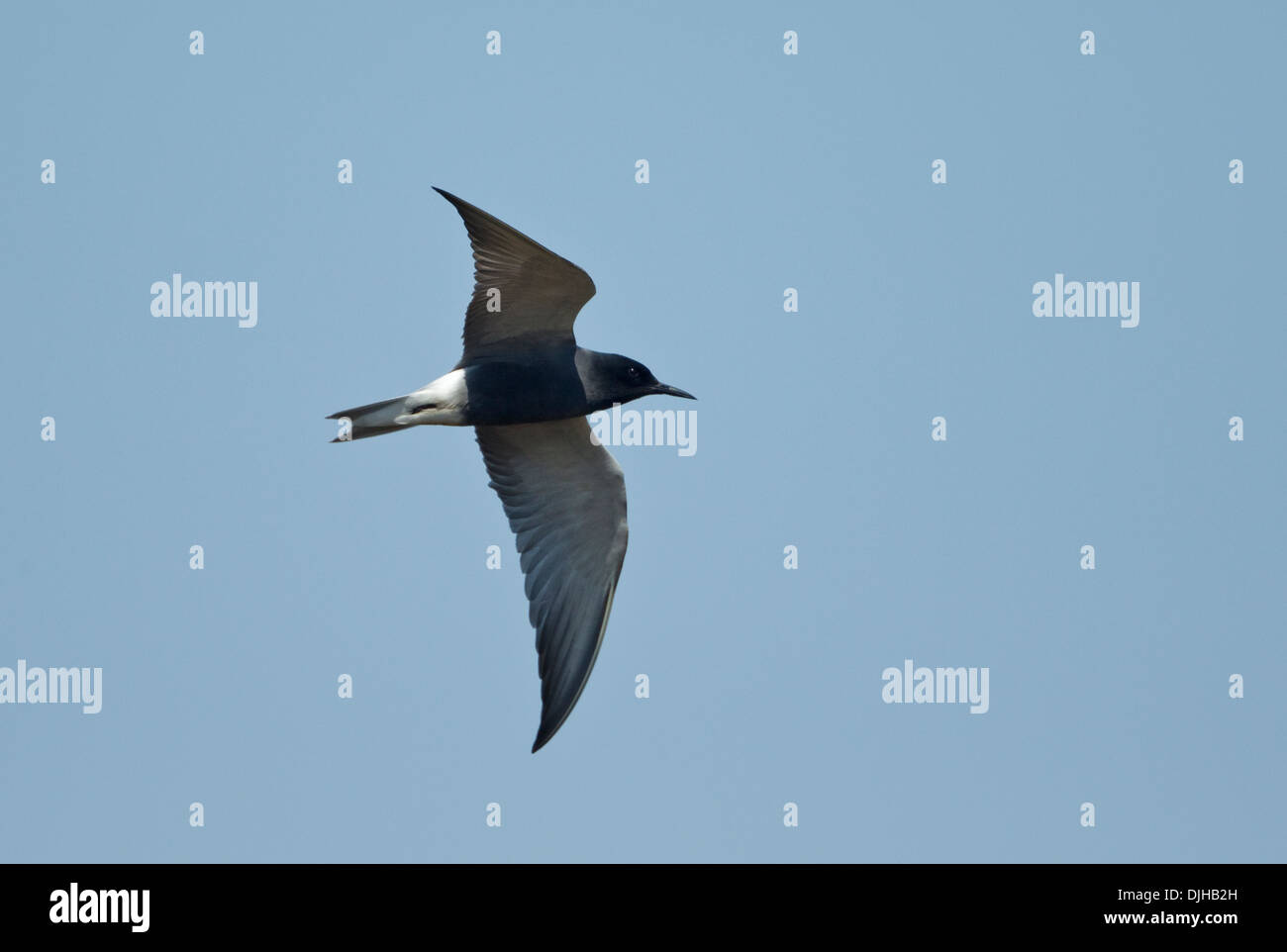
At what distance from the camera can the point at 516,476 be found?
16031 millimetres

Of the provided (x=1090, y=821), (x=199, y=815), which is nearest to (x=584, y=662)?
(x=199, y=815)

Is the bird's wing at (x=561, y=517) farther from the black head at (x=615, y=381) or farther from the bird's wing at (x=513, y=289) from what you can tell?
the bird's wing at (x=513, y=289)

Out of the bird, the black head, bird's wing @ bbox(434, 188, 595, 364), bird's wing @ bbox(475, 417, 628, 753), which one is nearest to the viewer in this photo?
bird's wing @ bbox(434, 188, 595, 364)

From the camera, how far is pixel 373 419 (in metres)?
14.4

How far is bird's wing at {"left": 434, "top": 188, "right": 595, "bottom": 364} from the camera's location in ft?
45.9

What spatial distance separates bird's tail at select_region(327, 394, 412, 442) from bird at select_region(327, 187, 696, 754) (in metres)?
0.01

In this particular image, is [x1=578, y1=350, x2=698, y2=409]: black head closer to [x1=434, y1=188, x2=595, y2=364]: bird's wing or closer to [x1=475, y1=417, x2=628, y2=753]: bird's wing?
[x1=434, y1=188, x2=595, y2=364]: bird's wing

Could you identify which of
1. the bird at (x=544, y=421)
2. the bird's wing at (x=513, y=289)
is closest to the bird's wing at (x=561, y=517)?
the bird at (x=544, y=421)

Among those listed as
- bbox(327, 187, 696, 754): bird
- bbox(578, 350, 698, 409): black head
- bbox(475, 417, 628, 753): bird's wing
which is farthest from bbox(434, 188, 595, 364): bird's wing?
bbox(475, 417, 628, 753): bird's wing

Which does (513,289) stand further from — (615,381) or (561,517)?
(561,517)

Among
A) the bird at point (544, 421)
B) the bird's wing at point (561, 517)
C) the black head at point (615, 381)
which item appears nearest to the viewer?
the bird at point (544, 421)

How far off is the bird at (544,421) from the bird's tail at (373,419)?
10 mm

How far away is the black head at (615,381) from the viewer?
15.1 m
